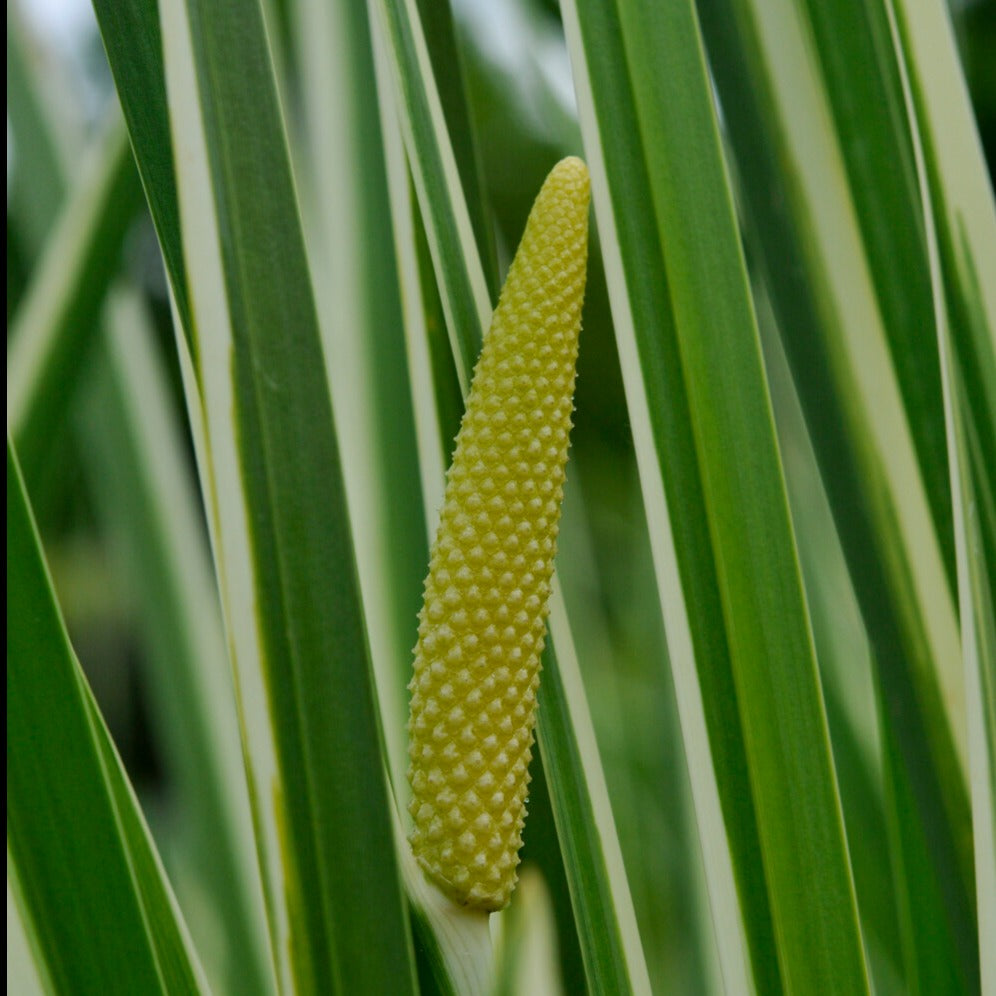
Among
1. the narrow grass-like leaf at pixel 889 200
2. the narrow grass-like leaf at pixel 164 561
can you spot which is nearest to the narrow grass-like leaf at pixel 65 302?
the narrow grass-like leaf at pixel 164 561

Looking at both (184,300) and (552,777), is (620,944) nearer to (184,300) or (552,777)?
(552,777)

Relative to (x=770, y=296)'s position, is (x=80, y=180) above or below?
above

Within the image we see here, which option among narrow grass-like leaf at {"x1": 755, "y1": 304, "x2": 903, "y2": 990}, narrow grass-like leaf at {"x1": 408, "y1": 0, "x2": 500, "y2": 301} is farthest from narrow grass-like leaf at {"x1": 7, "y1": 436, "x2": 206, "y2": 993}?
narrow grass-like leaf at {"x1": 755, "y1": 304, "x2": 903, "y2": 990}

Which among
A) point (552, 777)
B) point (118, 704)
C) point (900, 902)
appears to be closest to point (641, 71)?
point (552, 777)

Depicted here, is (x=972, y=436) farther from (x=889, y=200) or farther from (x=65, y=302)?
(x=65, y=302)

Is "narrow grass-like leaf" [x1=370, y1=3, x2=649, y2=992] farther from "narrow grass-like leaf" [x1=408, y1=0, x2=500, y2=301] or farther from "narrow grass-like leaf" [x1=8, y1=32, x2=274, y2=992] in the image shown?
"narrow grass-like leaf" [x1=8, y1=32, x2=274, y2=992]

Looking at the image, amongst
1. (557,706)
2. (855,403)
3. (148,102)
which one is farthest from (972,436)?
(148,102)
